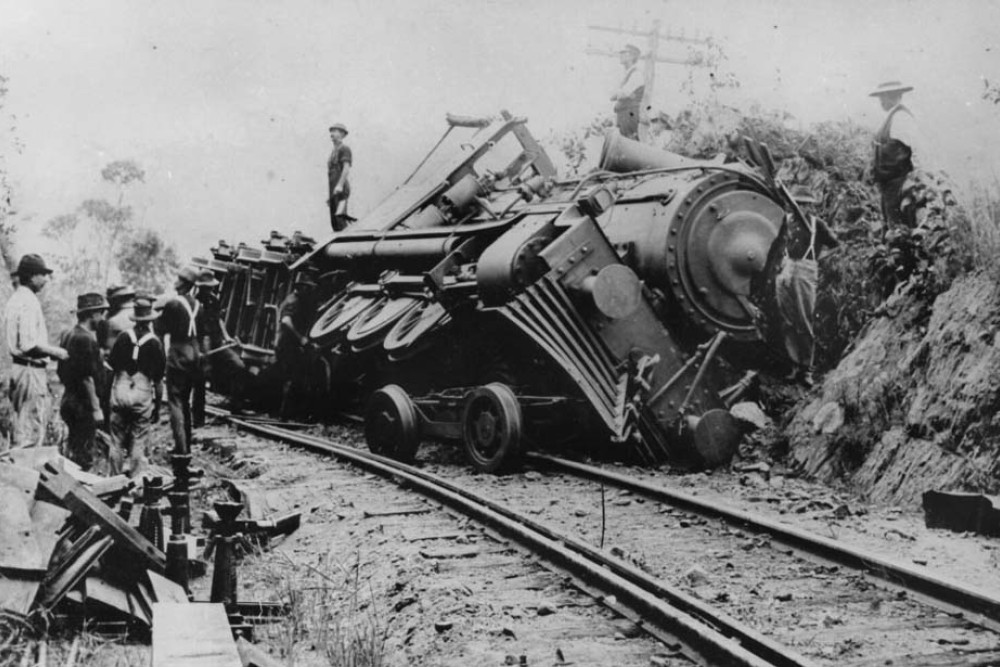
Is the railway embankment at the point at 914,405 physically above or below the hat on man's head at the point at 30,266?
below

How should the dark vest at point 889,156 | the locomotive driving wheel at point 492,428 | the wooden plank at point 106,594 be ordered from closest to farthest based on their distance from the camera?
the wooden plank at point 106,594
the locomotive driving wheel at point 492,428
the dark vest at point 889,156

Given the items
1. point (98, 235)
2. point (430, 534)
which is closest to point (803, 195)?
point (430, 534)

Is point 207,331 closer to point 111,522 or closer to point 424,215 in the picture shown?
point 424,215

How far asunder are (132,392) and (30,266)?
5.00 ft

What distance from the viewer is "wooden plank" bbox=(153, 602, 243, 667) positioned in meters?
3.58

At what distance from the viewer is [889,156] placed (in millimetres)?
8047

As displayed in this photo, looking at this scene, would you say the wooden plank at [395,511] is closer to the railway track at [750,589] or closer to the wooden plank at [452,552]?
the railway track at [750,589]

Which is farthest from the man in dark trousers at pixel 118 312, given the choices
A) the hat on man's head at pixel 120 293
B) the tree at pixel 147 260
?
the tree at pixel 147 260

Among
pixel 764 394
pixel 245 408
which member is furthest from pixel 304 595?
pixel 245 408

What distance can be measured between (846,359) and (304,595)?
16.4 ft

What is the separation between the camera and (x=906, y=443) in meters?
6.72

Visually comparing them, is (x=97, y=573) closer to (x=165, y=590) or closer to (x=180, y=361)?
(x=165, y=590)

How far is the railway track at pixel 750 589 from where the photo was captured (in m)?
3.79

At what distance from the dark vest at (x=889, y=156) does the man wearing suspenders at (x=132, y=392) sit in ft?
19.9
